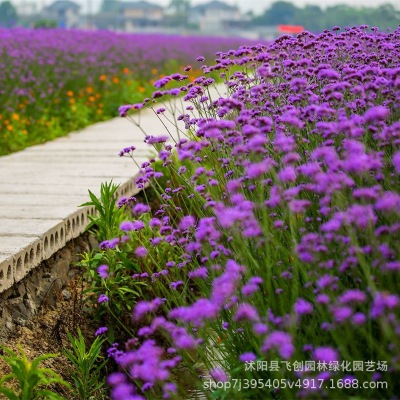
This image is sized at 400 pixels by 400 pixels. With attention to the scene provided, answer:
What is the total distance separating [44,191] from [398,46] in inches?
89.9

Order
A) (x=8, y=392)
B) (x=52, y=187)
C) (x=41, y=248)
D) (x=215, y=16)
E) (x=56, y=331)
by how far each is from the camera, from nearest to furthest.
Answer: (x=8, y=392) → (x=56, y=331) → (x=41, y=248) → (x=52, y=187) → (x=215, y=16)

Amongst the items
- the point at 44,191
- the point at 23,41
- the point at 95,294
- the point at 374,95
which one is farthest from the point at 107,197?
the point at 23,41

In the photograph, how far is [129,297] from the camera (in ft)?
11.5

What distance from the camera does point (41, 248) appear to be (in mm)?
3422

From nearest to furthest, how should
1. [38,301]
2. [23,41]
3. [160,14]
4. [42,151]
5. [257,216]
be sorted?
[257,216]
[38,301]
[42,151]
[23,41]
[160,14]

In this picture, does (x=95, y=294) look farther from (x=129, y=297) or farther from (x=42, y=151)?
(x=42, y=151)

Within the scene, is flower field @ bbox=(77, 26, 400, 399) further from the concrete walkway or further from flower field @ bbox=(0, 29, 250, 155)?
flower field @ bbox=(0, 29, 250, 155)

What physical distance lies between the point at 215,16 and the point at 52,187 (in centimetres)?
14000

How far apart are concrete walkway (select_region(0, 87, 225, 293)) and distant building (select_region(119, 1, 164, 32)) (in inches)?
4769

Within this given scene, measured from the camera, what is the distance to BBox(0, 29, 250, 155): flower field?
7.62 m

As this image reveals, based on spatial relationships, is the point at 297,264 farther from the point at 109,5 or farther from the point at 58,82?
the point at 109,5

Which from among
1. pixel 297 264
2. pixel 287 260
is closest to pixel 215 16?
pixel 287 260

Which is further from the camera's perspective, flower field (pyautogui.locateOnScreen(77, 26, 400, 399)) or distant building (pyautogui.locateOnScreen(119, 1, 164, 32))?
distant building (pyautogui.locateOnScreen(119, 1, 164, 32))

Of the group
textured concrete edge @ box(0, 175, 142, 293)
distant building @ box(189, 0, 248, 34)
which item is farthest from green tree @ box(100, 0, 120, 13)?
textured concrete edge @ box(0, 175, 142, 293)
